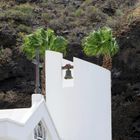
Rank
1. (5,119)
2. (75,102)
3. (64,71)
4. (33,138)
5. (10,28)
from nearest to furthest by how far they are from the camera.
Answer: (5,119), (33,138), (75,102), (64,71), (10,28)

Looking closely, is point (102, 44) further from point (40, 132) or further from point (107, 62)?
point (40, 132)

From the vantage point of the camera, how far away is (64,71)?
21094 millimetres

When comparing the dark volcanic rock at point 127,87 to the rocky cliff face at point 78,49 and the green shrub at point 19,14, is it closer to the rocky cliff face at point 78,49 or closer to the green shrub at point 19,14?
the rocky cliff face at point 78,49

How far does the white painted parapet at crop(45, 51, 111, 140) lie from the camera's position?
64.2 feet

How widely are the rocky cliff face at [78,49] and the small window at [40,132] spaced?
18572 mm

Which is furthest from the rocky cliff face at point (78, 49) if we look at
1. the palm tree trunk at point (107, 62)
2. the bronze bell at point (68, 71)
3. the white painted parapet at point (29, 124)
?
the white painted parapet at point (29, 124)

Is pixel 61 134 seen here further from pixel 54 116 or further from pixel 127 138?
pixel 127 138

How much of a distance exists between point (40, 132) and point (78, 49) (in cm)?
2280

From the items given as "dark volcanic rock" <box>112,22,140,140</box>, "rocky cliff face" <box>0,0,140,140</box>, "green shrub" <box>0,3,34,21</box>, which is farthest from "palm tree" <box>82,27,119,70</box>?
"green shrub" <box>0,3,34,21</box>

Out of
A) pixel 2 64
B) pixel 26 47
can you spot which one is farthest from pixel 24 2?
pixel 26 47

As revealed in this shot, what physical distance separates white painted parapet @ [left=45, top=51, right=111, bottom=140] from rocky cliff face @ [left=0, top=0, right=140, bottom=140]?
615 inches

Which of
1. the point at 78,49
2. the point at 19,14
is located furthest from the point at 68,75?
the point at 19,14

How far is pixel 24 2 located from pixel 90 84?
2814cm

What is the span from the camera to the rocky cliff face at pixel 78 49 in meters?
36.6
